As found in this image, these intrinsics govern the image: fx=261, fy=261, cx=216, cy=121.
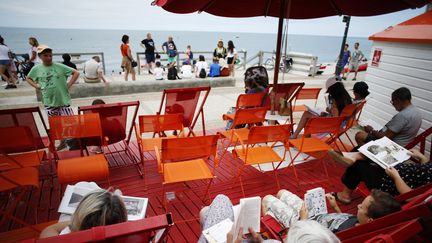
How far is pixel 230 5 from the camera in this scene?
4605 mm

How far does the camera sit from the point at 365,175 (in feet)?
9.43

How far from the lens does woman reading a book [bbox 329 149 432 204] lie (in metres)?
2.47

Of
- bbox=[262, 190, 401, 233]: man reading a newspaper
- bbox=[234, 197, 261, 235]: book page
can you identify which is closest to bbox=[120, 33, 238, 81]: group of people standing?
bbox=[262, 190, 401, 233]: man reading a newspaper

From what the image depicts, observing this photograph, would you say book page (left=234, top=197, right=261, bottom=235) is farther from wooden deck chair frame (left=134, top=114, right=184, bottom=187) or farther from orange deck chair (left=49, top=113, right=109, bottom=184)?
wooden deck chair frame (left=134, top=114, right=184, bottom=187)

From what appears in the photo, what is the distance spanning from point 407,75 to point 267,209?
15.8 feet

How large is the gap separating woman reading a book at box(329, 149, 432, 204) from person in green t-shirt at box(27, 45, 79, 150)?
12.6 ft

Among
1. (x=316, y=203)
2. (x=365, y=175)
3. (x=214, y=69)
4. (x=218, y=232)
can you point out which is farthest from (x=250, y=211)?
(x=214, y=69)

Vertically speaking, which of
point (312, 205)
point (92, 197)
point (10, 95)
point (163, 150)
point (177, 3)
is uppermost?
point (177, 3)

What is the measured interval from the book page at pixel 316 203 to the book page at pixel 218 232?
912 millimetres

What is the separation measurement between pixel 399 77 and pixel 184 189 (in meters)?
5.10

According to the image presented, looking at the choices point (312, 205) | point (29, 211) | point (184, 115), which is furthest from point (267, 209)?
point (29, 211)

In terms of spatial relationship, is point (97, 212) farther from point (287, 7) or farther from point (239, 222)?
point (287, 7)

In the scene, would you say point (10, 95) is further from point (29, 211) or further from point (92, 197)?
point (92, 197)

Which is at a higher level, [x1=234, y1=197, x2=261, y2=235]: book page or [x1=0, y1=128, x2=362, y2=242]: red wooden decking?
[x1=234, y1=197, x2=261, y2=235]: book page
